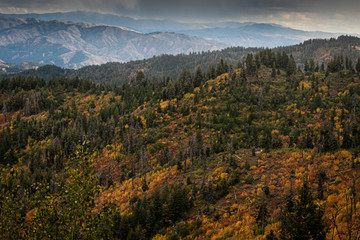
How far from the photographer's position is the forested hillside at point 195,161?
36.7 feet

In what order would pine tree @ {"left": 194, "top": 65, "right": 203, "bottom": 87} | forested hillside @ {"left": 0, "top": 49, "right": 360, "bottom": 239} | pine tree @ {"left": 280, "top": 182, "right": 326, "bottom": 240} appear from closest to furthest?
1. forested hillside @ {"left": 0, "top": 49, "right": 360, "bottom": 239}
2. pine tree @ {"left": 280, "top": 182, "right": 326, "bottom": 240}
3. pine tree @ {"left": 194, "top": 65, "right": 203, "bottom": 87}

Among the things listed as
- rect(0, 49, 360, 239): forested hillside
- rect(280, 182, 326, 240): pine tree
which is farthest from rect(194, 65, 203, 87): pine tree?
rect(280, 182, 326, 240): pine tree

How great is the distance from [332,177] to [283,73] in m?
98.0

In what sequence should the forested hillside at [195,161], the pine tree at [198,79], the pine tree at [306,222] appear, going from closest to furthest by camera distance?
the forested hillside at [195,161], the pine tree at [306,222], the pine tree at [198,79]

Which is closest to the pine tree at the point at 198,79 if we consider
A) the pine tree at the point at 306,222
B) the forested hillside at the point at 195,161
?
the forested hillside at the point at 195,161

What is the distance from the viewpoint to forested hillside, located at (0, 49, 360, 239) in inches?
440

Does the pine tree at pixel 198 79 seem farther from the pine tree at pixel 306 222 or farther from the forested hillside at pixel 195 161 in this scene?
the pine tree at pixel 306 222

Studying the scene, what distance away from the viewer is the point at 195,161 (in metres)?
54.0

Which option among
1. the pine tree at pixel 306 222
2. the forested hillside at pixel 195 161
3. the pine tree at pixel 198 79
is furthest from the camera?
the pine tree at pixel 198 79

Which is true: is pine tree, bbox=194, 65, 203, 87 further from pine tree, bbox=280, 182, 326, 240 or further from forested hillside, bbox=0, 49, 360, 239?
pine tree, bbox=280, 182, 326, 240

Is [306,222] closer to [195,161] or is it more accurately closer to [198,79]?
[195,161]

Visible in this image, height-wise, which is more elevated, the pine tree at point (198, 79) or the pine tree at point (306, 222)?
the pine tree at point (198, 79)

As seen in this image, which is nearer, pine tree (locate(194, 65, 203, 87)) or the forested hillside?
the forested hillside

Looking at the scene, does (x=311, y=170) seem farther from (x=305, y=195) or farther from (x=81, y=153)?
(x=81, y=153)
